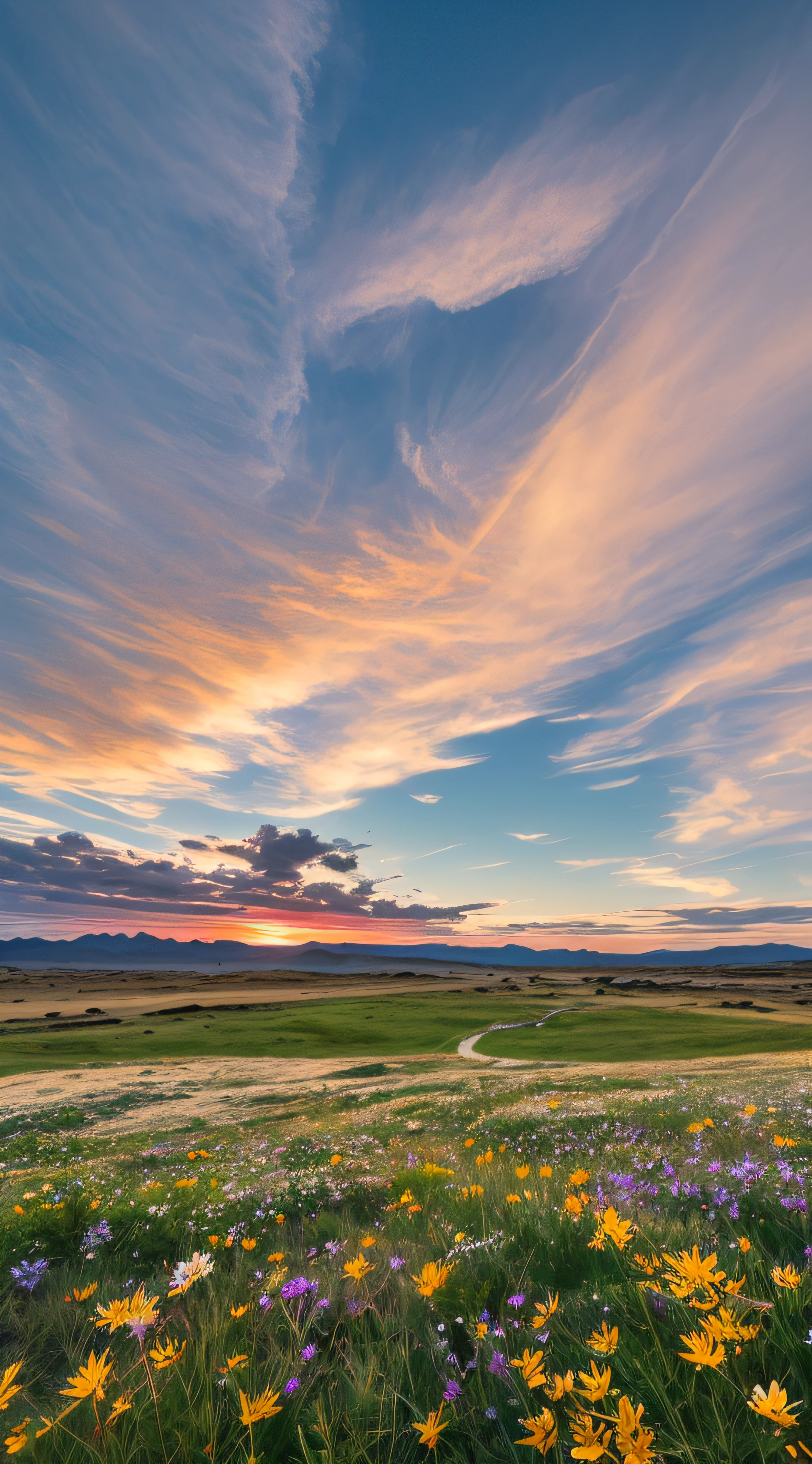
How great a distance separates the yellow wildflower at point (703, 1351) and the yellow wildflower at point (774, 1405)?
117 millimetres

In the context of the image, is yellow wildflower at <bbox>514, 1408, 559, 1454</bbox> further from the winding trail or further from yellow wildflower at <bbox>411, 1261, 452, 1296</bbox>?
the winding trail

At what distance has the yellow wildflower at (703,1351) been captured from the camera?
191cm

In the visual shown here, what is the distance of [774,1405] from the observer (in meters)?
1.76

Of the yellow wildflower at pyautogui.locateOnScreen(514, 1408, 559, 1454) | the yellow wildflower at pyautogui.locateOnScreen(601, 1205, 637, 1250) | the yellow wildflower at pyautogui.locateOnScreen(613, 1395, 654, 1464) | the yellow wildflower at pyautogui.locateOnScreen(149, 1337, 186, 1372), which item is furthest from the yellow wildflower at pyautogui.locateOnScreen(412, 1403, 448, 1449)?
the yellow wildflower at pyautogui.locateOnScreen(601, 1205, 637, 1250)

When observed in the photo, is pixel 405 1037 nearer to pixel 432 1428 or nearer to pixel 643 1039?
pixel 643 1039

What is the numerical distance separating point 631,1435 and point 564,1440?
9.8 inches

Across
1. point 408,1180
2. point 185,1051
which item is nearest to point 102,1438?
point 408,1180

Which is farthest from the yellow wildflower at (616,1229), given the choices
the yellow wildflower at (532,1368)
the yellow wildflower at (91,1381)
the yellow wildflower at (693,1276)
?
the yellow wildflower at (91,1381)

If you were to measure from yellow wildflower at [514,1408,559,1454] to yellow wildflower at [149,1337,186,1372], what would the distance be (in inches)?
60.3

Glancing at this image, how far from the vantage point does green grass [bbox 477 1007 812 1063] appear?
52.0 metres

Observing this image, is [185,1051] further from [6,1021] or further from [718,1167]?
[718,1167]

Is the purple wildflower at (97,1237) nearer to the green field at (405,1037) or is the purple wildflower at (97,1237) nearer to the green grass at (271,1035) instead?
the green field at (405,1037)

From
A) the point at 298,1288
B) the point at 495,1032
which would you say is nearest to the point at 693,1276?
the point at 298,1288

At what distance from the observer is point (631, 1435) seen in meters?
1.94
